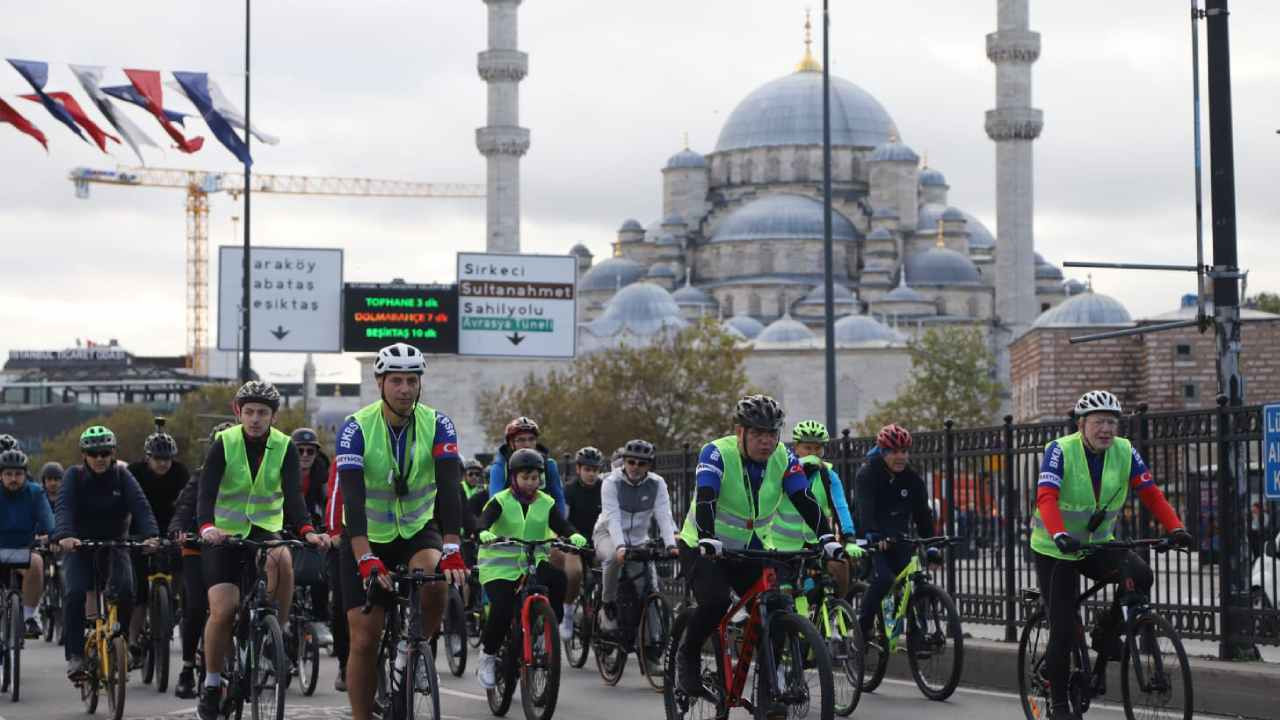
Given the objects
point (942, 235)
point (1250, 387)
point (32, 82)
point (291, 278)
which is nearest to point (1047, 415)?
point (1250, 387)

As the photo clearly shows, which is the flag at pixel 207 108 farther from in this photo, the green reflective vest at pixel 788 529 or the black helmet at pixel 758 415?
the black helmet at pixel 758 415

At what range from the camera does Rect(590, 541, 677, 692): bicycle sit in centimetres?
1231

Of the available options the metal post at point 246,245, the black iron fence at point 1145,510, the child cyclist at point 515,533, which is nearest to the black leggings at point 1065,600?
the black iron fence at point 1145,510

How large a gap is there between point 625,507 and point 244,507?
127 inches

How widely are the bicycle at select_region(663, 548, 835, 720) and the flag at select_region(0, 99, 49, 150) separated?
22979 mm

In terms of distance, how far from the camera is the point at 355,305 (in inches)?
1300

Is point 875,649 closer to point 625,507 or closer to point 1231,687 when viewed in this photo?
point 625,507

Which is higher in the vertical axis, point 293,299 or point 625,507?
point 293,299

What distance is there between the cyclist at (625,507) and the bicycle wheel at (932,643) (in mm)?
1437

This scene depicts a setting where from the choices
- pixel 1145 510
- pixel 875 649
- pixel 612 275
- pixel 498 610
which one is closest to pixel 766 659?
pixel 498 610

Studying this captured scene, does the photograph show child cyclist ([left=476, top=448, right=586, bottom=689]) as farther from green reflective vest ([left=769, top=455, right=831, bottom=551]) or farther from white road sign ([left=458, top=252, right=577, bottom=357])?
white road sign ([left=458, top=252, right=577, bottom=357])

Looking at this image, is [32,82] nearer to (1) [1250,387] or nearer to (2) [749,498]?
(2) [749,498]

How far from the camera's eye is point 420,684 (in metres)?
7.73

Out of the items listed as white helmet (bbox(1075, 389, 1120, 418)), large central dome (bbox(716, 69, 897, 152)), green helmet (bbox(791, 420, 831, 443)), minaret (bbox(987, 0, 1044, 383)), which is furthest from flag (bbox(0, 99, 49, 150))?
large central dome (bbox(716, 69, 897, 152))
